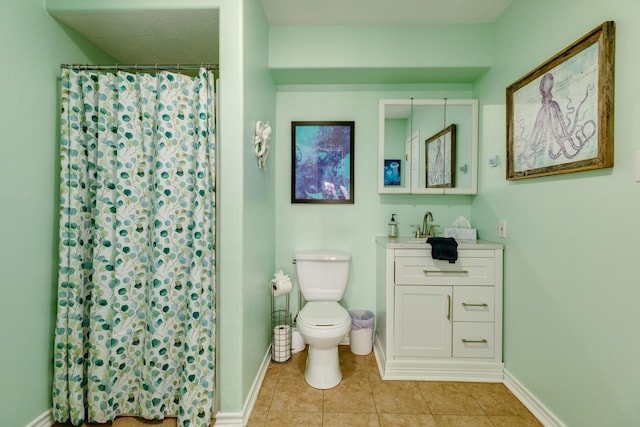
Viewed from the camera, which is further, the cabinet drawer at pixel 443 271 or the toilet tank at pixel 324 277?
the toilet tank at pixel 324 277

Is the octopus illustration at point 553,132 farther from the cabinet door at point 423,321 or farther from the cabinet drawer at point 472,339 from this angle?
the cabinet drawer at point 472,339

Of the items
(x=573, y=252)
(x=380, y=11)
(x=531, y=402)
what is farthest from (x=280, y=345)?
(x=380, y=11)

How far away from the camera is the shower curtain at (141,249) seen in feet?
4.68

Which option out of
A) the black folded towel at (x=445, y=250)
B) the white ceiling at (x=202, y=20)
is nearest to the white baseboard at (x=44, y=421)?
the white ceiling at (x=202, y=20)

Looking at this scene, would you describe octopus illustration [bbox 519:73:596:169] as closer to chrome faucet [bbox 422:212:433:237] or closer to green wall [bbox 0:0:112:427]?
chrome faucet [bbox 422:212:433:237]

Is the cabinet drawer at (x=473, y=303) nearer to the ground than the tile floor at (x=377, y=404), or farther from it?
farther from it

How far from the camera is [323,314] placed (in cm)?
181

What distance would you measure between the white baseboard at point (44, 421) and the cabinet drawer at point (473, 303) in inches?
95.4

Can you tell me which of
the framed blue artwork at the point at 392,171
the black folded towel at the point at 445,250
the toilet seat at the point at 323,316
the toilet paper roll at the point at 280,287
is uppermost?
the framed blue artwork at the point at 392,171

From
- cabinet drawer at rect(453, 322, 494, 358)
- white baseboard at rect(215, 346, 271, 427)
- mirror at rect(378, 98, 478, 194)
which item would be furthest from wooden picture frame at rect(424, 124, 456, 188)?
white baseboard at rect(215, 346, 271, 427)

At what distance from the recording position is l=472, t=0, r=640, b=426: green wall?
1.09 metres

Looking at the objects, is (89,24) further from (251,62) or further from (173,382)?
(173,382)

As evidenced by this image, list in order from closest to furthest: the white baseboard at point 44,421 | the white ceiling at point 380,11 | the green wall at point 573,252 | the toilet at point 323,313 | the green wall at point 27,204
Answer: the green wall at point 573,252 → the green wall at point 27,204 → the white baseboard at point 44,421 → the toilet at point 323,313 → the white ceiling at point 380,11

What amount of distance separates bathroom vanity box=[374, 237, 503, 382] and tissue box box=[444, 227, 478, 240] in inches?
10.0
